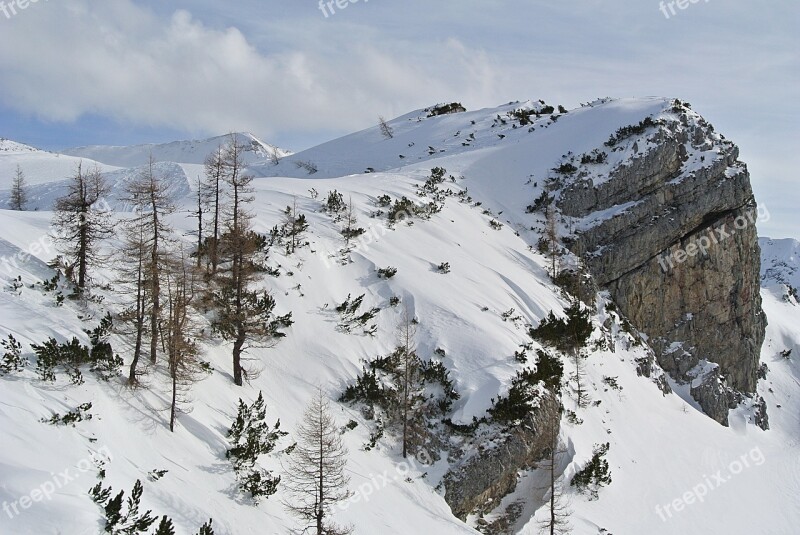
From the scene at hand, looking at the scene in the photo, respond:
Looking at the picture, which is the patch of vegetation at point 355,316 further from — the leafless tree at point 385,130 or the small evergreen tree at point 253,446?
the leafless tree at point 385,130

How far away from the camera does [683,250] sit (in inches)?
1725

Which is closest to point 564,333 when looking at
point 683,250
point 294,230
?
point 294,230

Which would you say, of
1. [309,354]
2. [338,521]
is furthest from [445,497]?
[309,354]

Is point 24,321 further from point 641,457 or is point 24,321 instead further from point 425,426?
point 641,457

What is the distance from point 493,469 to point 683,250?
32.3 m

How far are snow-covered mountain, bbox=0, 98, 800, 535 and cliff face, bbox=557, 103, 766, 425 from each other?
1.97 m

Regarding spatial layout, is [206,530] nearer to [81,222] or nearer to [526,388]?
[81,222]

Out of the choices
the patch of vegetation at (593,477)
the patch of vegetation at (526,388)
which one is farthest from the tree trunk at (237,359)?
the patch of vegetation at (593,477)

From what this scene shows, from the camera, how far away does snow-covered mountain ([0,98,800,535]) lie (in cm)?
1385

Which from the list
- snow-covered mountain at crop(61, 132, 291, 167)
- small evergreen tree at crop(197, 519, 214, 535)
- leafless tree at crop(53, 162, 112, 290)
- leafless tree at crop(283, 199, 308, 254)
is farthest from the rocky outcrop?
snow-covered mountain at crop(61, 132, 291, 167)

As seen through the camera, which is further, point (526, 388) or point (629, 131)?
point (629, 131)

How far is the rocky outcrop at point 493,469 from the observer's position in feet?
68.8

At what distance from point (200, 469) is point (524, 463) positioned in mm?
14226

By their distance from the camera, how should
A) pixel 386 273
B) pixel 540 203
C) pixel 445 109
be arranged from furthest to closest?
pixel 445 109, pixel 540 203, pixel 386 273
